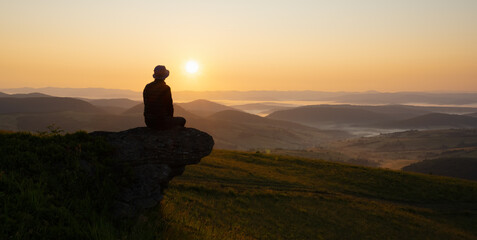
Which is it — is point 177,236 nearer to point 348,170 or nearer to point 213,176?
point 213,176

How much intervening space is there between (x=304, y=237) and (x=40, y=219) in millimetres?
16604

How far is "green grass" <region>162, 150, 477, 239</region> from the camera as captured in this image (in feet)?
57.8

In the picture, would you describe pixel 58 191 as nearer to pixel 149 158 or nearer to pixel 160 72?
pixel 149 158

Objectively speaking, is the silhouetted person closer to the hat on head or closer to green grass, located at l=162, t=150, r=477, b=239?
the hat on head

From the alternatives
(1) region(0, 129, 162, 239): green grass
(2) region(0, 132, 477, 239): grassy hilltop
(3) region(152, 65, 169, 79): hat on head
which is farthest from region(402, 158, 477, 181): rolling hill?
(1) region(0, 129, 162, 239): green grass

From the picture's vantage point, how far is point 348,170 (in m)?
40.3

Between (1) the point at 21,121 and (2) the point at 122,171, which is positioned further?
(1) the point at 21,121

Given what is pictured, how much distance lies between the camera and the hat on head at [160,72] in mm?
12469

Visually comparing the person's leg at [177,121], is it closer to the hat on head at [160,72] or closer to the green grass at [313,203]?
the hat on head at [160,72]

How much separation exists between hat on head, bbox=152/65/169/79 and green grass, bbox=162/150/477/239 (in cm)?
596

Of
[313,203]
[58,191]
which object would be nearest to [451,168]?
[313,203]

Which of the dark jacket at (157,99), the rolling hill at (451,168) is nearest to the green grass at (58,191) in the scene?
the dark jacket at (157,99)

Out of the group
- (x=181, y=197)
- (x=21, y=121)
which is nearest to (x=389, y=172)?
(x=181, y=197)

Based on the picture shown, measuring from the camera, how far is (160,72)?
12.5 m
